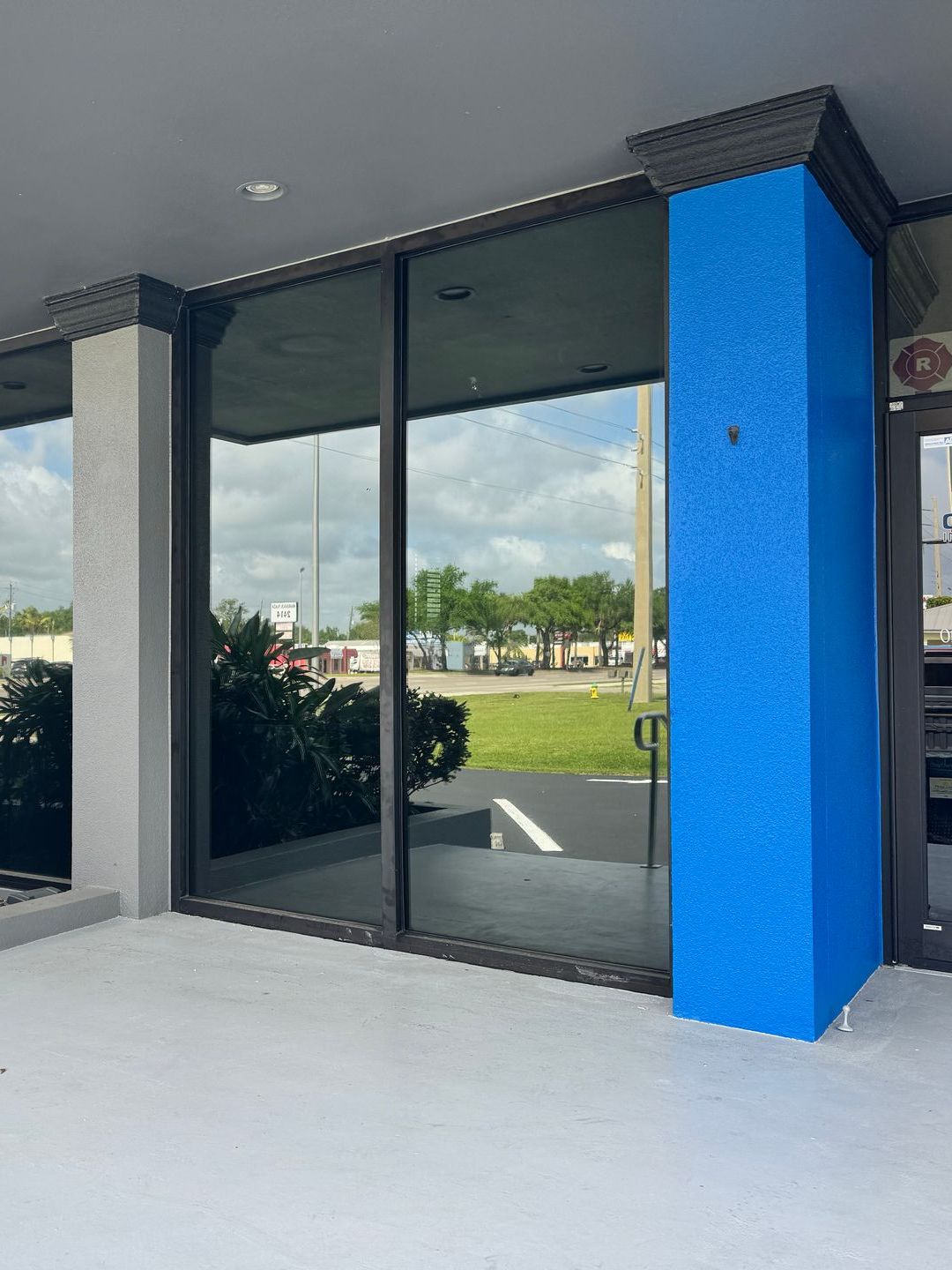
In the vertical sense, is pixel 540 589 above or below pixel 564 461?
below

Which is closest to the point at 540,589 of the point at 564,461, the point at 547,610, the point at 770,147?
the point at 547,610

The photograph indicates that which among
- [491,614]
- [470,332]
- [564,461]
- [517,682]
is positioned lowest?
[517,682]

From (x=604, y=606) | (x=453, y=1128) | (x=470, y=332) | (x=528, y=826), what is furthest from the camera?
(x=470, y=332)

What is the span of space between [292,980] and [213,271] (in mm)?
2918

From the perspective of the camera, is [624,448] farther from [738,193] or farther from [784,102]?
[784,102]

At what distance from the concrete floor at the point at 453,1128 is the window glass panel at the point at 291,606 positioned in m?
0.95

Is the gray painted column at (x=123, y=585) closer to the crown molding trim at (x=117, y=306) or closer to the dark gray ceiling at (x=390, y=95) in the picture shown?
the crown molding trim at (x=117, y=306)

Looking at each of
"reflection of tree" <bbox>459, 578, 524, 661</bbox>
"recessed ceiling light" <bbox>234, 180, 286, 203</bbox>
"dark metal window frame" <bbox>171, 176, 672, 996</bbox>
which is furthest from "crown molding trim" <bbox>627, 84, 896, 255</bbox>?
"reflection of tree" <bbox>459, 578, 524, 661</bbox>

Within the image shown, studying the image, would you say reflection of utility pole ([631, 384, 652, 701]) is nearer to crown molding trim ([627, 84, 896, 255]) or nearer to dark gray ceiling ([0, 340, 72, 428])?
crown molding trim ([627, 84, 896, 255])

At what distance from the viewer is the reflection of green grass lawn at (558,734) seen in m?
3.93

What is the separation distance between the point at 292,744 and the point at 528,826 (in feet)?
3.93

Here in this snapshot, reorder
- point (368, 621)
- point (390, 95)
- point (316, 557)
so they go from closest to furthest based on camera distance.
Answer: point (390, 95) → point (368, 621) → point (316, 557)

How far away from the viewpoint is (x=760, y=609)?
3.25 metres

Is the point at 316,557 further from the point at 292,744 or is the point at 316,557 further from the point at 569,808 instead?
the point at 569,808
